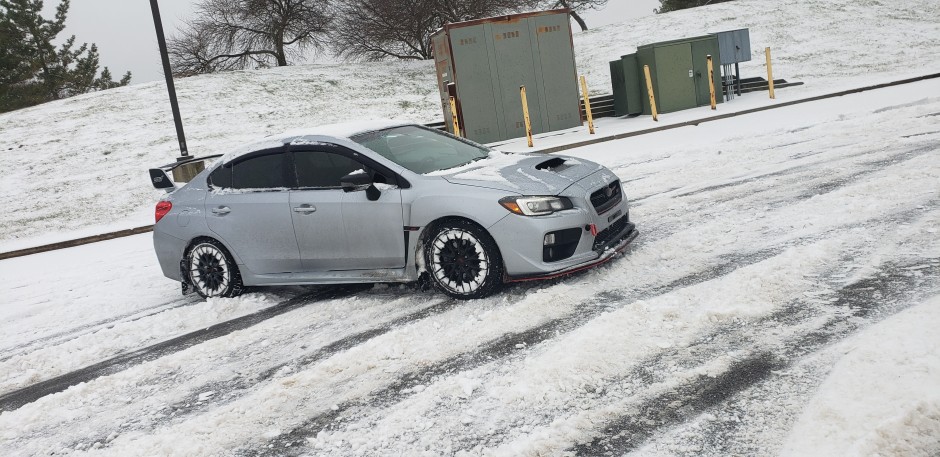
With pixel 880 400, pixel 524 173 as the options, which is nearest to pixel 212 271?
pixel 524 173

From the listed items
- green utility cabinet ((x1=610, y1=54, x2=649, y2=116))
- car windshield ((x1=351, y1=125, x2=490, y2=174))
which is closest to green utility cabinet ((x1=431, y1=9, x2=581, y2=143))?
green utility cabinet ((x1=610, y1=54, x2=649, y2=116))

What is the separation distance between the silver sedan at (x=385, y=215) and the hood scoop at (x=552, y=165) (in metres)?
0.03

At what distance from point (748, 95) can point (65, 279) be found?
18148 mm

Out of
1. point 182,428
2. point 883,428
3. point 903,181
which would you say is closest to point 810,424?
point 883,428

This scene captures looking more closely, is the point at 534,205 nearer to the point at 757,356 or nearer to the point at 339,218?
the point at 339,218

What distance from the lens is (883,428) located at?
3102 millimetres

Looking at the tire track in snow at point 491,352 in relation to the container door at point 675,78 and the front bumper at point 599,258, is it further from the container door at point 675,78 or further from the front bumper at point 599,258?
the container door at point 675,78

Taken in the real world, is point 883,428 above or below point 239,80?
below

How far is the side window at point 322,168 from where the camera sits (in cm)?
651

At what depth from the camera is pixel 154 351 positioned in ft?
19.1

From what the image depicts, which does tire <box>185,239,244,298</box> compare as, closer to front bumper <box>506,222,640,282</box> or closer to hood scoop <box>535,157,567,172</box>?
front bumper <box>506,222,640,282</box>

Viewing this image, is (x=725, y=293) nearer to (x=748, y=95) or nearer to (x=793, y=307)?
(x=793, y=307)

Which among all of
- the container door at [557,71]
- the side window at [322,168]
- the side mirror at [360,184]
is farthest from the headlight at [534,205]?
the container door at [557,71]

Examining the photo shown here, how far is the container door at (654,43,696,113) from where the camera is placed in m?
19.4
